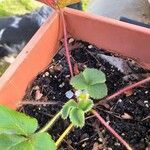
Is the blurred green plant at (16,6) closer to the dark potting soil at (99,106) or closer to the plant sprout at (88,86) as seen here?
the dark potting soil at (99,106)

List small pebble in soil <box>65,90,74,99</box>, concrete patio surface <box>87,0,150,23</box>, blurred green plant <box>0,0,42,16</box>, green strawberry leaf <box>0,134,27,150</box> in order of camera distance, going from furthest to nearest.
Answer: blurred green plant <box>0,0,42,16</box>, concrete patio surface <box>87,0,150,23</box>, small pebble in soil <box>65,90,74,99</box>, green strawberry leaf <box>0,134,27,150</box>

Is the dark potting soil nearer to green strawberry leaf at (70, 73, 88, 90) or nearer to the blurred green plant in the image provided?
green strawberry leaf at (70, 73, 88, 90)

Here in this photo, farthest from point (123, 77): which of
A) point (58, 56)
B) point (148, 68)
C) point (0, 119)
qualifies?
point (0, 119)

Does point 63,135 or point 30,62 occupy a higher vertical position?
point 30,62

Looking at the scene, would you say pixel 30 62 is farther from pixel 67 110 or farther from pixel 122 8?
pixel 122 8

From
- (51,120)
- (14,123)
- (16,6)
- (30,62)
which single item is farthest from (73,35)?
(16,6)

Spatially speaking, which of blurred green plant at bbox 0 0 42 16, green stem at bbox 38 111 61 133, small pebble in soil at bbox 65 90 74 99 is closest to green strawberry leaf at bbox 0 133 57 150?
green stem at bbox 38 111 61 133
